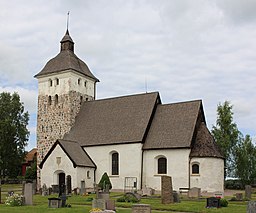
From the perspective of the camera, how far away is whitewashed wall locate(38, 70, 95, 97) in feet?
133

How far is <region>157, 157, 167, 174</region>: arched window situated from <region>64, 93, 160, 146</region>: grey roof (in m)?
2.28

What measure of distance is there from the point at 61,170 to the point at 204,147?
1218cm

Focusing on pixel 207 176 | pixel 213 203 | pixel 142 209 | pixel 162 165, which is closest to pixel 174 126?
pixel 162 165

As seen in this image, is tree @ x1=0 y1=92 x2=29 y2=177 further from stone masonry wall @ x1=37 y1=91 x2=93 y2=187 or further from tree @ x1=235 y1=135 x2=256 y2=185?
tree @ x1=235 y1=135 x2=256 y2=185

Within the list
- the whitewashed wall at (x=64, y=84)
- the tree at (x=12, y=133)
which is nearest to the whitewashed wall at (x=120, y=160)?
the whitewashed wall at (x=64, y=84)

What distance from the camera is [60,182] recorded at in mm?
35000

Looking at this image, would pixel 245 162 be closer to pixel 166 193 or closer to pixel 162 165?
pixel 162 165

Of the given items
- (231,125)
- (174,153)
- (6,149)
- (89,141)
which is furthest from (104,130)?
(6,149)

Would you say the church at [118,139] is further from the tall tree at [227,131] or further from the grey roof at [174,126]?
the tall tree at [227,131]

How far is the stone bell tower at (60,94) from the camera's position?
40031 millimetres

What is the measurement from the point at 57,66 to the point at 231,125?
21.3m

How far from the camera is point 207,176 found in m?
31.5

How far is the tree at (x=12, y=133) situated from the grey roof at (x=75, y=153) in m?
18.5

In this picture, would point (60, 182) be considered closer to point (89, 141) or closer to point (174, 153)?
point (89, 141)
